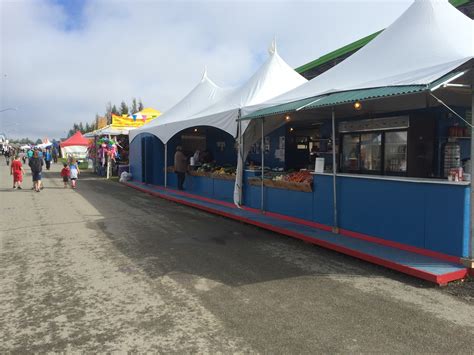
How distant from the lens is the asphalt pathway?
3504mm

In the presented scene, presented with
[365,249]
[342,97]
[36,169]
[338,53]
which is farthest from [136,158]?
[365,249]

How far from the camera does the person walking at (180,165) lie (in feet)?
48.6

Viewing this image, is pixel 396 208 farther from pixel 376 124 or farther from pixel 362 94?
pixel 376 124

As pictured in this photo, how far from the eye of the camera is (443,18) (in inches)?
287

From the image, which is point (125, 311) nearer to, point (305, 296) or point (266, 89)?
point (305, 296)

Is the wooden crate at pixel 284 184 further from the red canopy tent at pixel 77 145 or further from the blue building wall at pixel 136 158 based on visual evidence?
the red canopy tent at pixel 77 145

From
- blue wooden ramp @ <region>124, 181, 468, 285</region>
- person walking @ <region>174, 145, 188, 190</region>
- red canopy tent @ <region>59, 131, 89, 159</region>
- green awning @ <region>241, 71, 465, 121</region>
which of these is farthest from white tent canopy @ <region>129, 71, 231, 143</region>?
red canopy tent @ <region>59, 131, 89, 159</region>

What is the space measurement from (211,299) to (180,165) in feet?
35.6

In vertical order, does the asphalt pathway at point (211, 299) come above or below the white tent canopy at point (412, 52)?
below

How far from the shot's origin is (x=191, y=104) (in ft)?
51.4

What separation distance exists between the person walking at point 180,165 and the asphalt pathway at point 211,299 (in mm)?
7148

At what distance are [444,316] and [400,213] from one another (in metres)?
2.49

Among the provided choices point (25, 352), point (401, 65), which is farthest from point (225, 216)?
point (25, 352)

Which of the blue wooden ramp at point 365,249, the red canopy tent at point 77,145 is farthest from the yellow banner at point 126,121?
the red canopy tent at point 77,145
